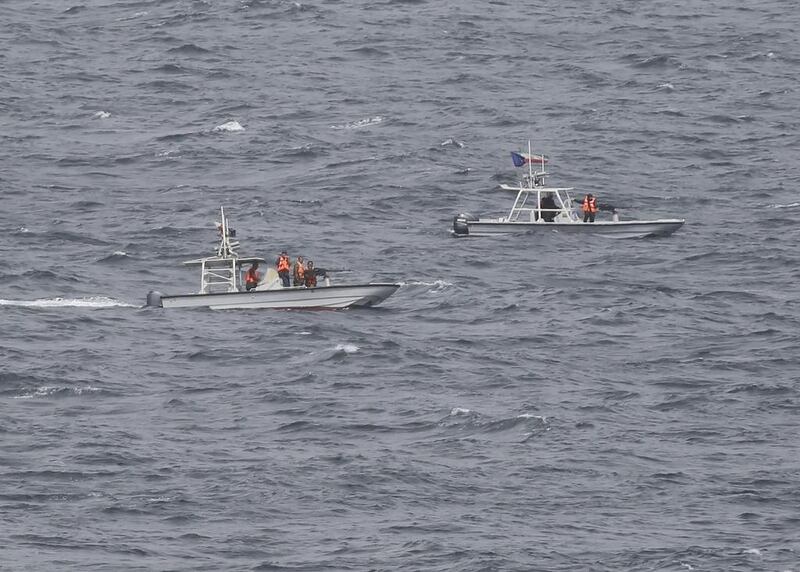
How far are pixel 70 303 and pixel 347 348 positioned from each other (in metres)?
13.8

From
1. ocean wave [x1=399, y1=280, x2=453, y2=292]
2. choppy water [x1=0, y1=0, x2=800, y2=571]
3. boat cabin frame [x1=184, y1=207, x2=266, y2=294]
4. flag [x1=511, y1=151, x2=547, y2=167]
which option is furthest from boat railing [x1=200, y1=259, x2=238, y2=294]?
flag [x1=511, y1=151, x2=547, y2=167]

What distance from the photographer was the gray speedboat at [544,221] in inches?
3649

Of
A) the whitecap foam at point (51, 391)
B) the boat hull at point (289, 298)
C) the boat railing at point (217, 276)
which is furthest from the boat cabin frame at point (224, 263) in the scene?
the whitecap foam at point (51, 391)

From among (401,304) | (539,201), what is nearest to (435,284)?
(401,304)

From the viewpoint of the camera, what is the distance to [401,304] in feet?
261

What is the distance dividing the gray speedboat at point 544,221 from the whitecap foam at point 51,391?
31021 millimetres

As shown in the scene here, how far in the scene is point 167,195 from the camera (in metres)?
102

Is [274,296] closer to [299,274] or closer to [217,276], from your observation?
[299,274]

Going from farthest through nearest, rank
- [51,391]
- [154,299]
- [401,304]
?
[401,304] < [154,299] < [51,391]

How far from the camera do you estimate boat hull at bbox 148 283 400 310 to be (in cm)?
7750

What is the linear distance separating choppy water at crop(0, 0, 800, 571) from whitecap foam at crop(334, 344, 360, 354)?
0.22 meters

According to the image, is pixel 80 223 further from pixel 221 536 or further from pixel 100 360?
pixel 221 536

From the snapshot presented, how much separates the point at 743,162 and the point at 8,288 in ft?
146

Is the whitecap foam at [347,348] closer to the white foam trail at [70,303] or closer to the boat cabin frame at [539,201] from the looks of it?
the white foam trail at [70,303]
